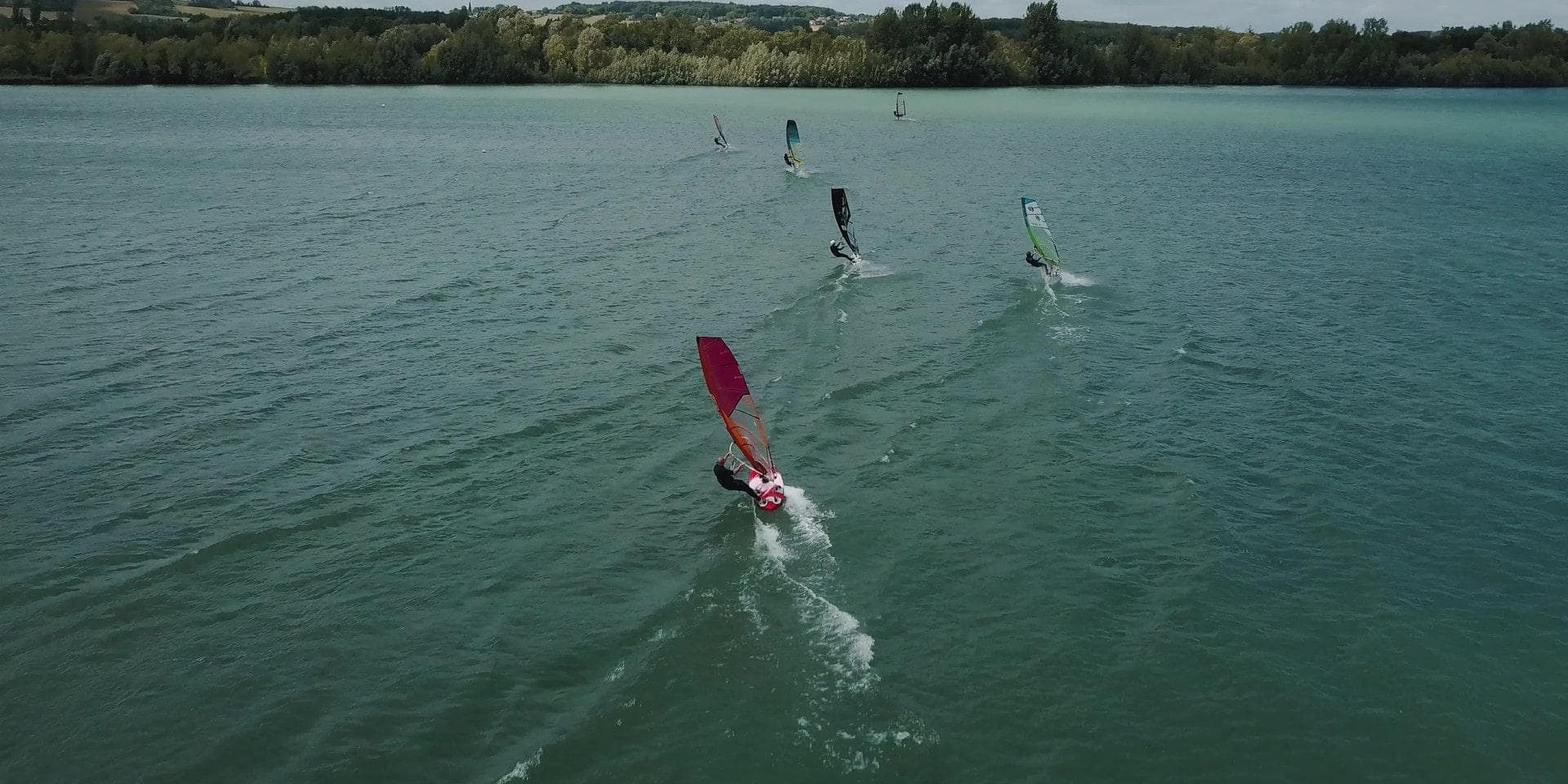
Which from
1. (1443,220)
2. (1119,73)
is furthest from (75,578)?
(1119,73)

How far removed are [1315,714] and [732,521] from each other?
10798mm

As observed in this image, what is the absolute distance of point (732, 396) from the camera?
23.4 meters

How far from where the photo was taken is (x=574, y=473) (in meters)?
24.3

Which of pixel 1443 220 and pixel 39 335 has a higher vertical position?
pixel 1443 220

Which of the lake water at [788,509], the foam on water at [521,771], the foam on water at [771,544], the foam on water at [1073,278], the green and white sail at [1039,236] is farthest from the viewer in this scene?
the foam on water at [1073,278]

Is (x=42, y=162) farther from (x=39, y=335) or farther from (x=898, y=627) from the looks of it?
(x=898, y=627)

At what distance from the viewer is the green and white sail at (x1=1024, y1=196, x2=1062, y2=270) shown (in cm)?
4066

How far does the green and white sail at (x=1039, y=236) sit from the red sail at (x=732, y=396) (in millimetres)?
19795

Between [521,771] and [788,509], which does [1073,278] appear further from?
[521,771]

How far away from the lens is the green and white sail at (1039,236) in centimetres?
4066

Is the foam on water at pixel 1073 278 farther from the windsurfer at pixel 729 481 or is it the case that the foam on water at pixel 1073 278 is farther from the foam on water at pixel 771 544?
the windsurfer at pixel 729 481

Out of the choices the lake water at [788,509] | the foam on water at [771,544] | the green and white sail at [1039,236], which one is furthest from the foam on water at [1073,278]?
the foam on water at [771,544]

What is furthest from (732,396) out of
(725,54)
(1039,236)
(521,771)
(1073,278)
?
(725,54)

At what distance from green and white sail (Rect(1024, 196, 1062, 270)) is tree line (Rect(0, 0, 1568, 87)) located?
133913 millimetres
